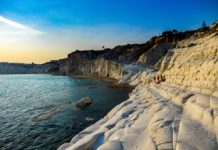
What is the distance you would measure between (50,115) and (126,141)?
56.5 feet

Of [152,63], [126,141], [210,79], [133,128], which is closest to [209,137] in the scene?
[126,141]

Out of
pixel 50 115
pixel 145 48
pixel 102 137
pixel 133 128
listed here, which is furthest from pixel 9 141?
pixel 145 48

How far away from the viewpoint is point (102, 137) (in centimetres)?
911

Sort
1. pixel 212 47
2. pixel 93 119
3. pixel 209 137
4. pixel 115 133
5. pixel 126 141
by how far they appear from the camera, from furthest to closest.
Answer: pixel 93 119, pixel 212 47, pixel 115 133, pixel 126 141, pixel 209 137

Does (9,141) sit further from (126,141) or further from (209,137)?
(209,137)

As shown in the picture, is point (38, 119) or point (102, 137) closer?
point (102, 137)

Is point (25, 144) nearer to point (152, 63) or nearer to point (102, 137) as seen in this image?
point (102, 137)

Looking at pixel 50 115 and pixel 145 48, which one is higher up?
pixel 145 48

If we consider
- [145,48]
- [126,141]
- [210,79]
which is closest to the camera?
[126,141]

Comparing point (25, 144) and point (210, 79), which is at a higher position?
point (210, 79)

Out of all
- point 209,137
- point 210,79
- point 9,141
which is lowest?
point 9,141

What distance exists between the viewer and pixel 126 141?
7.76m

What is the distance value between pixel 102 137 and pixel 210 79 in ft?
25.6

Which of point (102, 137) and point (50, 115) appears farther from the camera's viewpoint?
point (50, 115)
